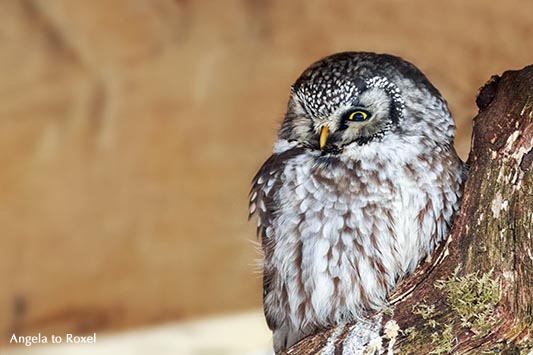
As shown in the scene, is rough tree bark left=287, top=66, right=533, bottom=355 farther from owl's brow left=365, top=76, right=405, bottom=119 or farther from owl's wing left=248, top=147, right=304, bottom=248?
owl's wing left=248, top=147, right=304, bottom=248

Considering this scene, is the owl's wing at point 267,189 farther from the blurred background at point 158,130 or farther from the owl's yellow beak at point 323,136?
the blurred background at point 158,130

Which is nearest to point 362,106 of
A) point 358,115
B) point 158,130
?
point 358,115

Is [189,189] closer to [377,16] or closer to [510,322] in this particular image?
[377,16]

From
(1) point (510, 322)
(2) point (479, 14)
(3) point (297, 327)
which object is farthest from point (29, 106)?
(1) point (510, 322)

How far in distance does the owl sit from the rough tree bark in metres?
0.15

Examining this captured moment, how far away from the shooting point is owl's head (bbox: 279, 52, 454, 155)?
301 cm

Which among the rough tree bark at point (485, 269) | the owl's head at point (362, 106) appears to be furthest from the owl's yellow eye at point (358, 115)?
the rough tree bark at point (485, 269)

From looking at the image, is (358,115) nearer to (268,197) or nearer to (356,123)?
(356,123)

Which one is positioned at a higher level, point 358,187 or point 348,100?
point 348,100

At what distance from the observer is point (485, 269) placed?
109 inches

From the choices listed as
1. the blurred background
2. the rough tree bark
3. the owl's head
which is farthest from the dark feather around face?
the blurred background

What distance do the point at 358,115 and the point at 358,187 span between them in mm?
211

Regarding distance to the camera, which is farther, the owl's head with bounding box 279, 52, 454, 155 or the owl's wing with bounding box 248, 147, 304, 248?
the owl's wing with bounding box 248, 147, 304, 248

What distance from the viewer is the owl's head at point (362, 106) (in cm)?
301
